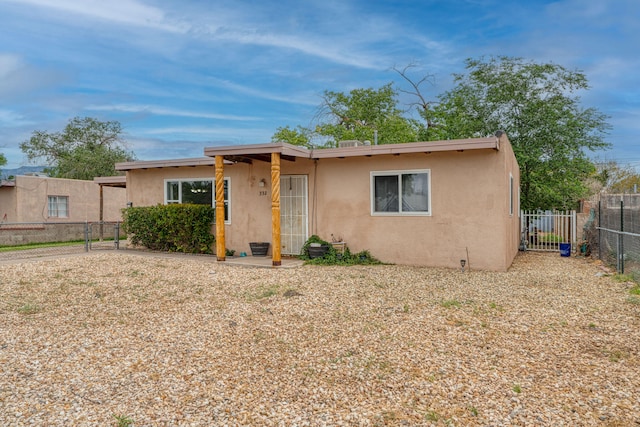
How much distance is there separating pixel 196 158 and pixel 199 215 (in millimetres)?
1657

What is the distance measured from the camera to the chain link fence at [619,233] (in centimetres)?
766

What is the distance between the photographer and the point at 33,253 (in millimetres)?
11719

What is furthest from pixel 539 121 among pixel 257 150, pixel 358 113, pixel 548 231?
pixel 358 113

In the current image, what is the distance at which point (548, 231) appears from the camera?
13906mm

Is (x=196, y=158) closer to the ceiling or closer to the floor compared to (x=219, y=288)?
closer to the ceiling

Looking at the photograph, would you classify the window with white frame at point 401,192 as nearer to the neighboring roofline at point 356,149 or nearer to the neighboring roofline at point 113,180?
the neighboring roofline at point 356,149

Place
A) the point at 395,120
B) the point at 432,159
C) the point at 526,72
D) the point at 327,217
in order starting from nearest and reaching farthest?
the point at 432,159, the point at 327,217, the point at 526,72, the point at 395,120

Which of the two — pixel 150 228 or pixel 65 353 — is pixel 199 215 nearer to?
pixel 150 228

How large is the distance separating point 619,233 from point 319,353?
7.16 metres

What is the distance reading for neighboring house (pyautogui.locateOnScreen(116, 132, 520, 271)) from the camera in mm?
8734

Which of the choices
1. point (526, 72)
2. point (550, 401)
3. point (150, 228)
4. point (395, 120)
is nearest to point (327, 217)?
point (150, 228)

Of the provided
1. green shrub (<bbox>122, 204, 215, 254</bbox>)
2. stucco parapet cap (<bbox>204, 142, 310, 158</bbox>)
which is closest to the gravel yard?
stucco parapet cap (<bbox>204, 142, 310, 158</bbox>)

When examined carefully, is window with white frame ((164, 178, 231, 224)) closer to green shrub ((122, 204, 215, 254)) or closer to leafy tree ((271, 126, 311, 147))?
green shrub ((122, 204, 215, 254))

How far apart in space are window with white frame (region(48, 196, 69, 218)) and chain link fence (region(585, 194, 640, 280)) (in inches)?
813
